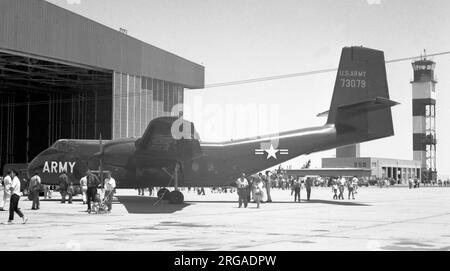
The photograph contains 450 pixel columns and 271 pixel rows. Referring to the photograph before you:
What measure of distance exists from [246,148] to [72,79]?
3763 centimetres

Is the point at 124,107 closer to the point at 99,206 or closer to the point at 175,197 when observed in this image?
the point at 175,197

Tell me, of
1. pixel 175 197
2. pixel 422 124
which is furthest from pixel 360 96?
pixel 422 124

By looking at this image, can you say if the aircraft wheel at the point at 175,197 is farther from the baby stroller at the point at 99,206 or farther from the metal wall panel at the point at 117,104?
the metal wall panel at the point at 117,104

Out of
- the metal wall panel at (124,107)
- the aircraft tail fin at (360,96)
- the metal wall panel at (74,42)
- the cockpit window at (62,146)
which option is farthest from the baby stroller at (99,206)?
the metal wall panel at (124,107)

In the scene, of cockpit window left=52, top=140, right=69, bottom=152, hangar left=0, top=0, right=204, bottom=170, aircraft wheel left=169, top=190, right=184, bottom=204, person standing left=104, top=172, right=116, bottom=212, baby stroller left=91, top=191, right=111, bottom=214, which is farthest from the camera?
hangar left=0, top=0, right=204, bottom=170

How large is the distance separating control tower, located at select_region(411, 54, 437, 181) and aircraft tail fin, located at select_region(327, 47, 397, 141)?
97010 mm

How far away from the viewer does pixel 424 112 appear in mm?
120562

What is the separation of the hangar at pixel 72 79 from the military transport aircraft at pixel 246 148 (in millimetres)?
20546

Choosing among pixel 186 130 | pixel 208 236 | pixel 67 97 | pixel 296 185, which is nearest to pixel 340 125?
pixel 296 185

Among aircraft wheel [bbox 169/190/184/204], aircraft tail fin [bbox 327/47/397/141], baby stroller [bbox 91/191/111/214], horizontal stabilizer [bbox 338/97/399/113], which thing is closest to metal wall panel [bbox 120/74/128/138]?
aircraft wheel [bbox 169/190/184/204]

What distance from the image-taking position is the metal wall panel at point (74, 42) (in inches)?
1790

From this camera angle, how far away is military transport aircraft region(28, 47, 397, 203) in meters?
28.1

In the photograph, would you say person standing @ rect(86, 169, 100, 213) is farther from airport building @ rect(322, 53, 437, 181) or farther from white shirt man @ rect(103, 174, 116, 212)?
airport building @ rect(322, 53, 437, 181)
